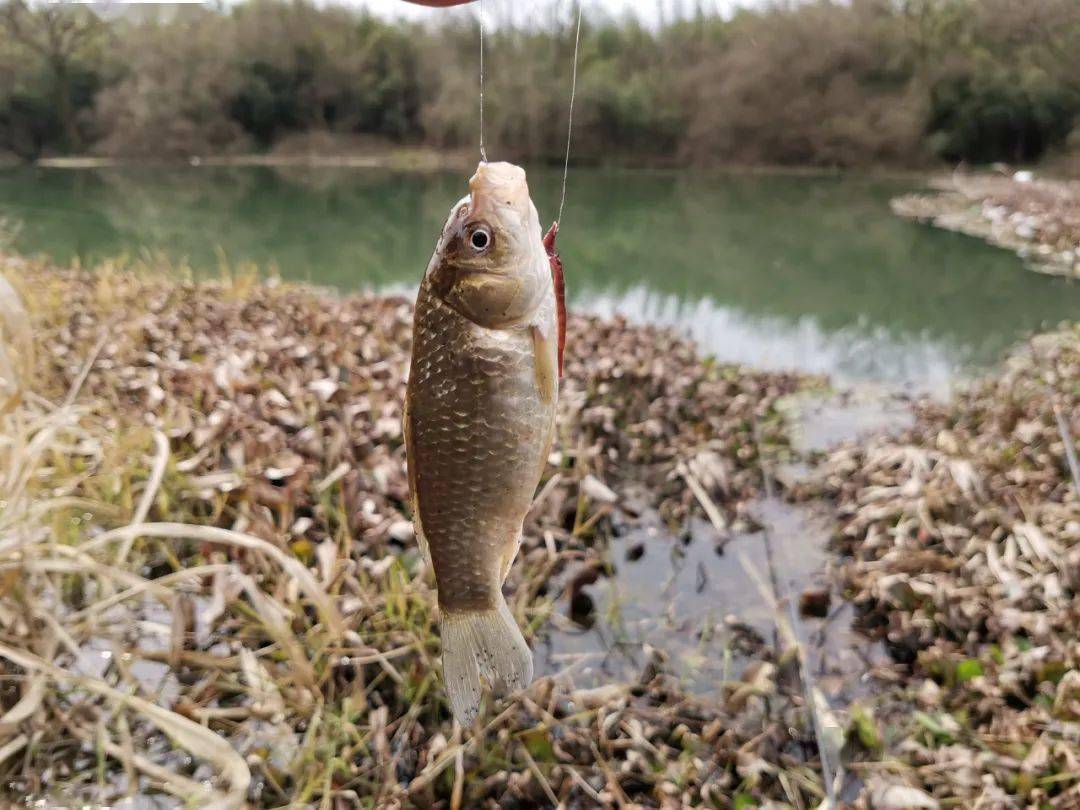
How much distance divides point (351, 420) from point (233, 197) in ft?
68.5

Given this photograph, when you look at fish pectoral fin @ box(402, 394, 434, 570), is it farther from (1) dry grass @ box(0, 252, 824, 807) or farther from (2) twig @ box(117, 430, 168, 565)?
(2) twig @ box(117, 430, 168, 565)

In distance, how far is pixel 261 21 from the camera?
92.3 ft

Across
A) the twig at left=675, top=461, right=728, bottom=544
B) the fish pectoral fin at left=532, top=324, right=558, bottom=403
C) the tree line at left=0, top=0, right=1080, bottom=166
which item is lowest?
the twig at left=675, top=461, right=728, bottom=544

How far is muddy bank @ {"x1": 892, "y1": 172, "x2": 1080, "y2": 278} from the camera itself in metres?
12.2

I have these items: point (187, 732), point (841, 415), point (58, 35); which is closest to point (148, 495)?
point (187, 732)

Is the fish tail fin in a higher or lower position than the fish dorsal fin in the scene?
lower

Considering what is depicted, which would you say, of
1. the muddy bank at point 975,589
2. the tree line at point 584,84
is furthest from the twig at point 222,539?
the tree line at point 584,84

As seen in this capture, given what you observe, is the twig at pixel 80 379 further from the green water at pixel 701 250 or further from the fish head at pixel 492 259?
the green water at pixel 701 250

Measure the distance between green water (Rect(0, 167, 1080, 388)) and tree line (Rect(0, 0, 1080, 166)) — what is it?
187 centimetres

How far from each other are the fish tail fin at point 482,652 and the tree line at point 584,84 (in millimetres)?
17278

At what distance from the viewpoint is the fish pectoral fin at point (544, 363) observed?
999 millimetres

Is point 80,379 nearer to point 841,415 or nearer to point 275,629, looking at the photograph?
point 275,629

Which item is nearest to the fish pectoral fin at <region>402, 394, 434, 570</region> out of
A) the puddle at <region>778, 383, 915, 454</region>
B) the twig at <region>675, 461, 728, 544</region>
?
the twig at <region>675, 461, 728, 544</region>

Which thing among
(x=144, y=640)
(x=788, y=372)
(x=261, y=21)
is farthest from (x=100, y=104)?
(x=144, y=640)
